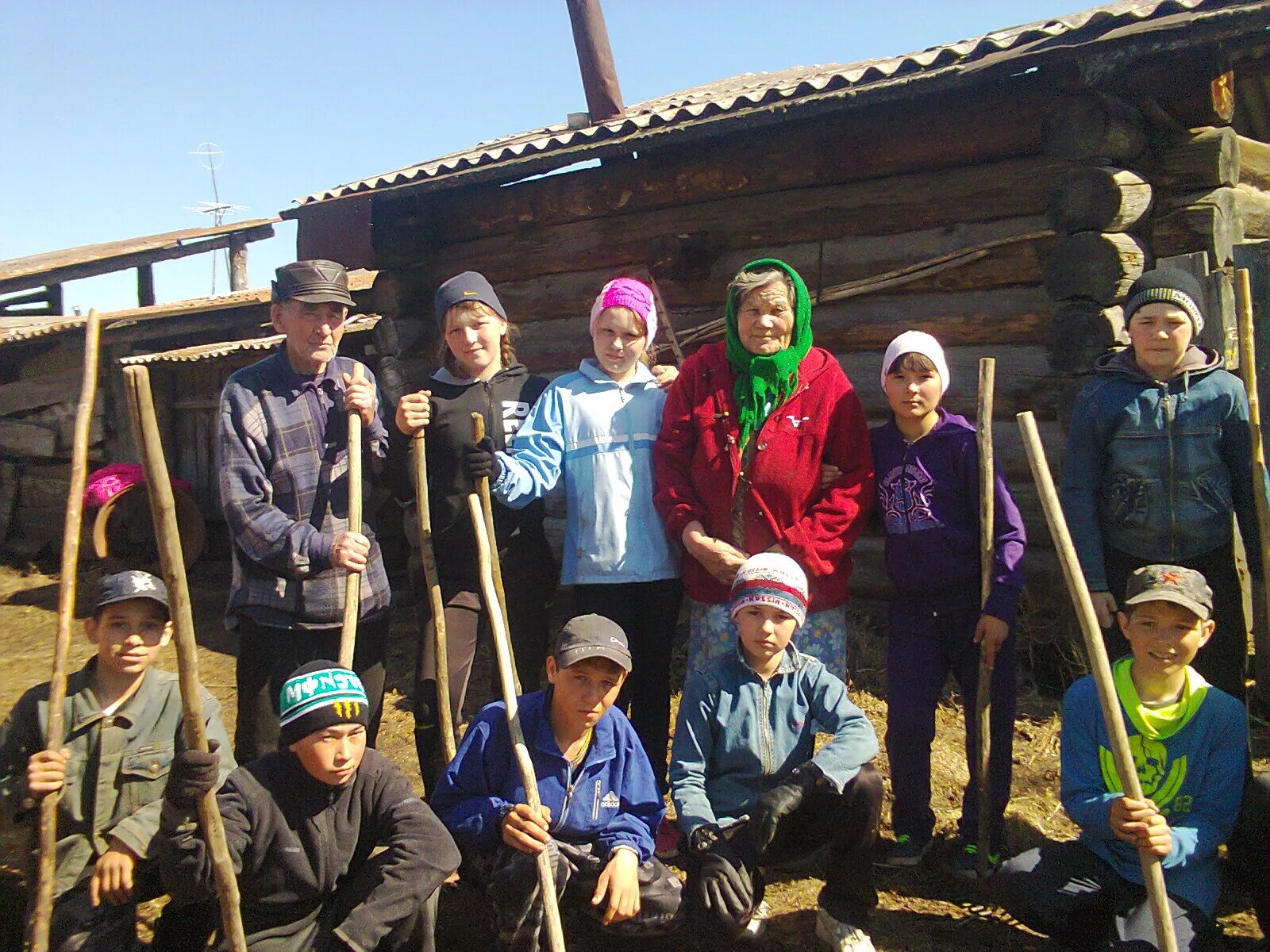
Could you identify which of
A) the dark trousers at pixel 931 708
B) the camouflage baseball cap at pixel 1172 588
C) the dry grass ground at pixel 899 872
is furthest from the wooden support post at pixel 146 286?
the camouflage baseball cap at pixel 1172 588

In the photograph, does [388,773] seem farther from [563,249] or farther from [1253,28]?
[563,249]

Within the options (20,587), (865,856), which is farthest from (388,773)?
(20,587)

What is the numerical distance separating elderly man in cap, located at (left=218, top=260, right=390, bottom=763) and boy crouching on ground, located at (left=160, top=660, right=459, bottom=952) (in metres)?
0.52

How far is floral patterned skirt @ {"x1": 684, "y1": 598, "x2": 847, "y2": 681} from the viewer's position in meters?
3.36

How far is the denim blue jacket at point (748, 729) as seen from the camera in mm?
3041

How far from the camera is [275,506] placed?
328 centimetres

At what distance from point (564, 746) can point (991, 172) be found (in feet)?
11.8

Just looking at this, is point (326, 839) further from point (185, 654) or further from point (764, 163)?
point (764, 163)

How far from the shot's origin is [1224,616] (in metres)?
3.31

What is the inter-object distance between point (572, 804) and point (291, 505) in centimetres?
130

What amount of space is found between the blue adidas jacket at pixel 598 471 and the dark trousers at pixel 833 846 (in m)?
0.91

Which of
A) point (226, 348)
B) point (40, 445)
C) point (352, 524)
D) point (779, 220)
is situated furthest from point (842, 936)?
point (40, 445)

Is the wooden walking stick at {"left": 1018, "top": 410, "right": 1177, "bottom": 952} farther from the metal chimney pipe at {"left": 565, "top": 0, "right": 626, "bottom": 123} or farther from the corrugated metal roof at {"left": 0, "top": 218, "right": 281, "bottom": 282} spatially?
the corrugated metal roof at {"left": 0, "top": 218, "right": 281, "bottom": 282}

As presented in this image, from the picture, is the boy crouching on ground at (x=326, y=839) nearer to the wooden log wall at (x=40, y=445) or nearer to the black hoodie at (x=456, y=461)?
the black hoodie at (x=456, y=461)
